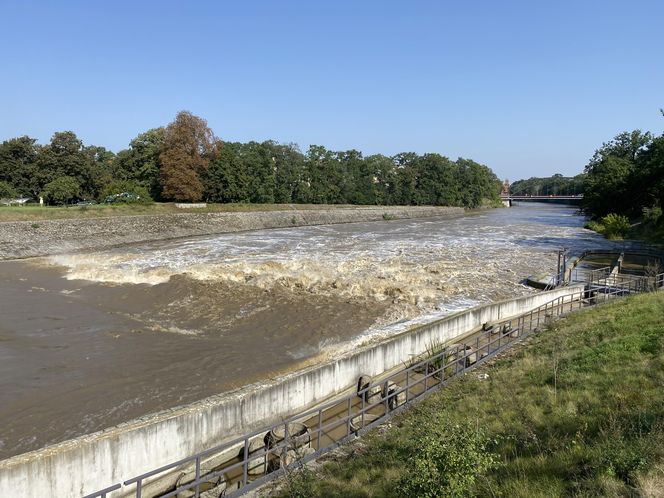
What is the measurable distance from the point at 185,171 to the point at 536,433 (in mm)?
63933

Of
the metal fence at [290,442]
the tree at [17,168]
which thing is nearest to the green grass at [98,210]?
the tree at [17,168]

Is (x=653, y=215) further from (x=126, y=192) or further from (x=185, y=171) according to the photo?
(x=126, y=192)

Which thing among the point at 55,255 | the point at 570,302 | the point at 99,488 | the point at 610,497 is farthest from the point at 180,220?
the point at 610,497

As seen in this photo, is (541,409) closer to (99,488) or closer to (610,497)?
(610,497)

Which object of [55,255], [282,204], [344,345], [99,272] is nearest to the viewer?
[344,345]

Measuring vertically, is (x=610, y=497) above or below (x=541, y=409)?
above

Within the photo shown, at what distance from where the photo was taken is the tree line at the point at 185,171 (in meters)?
64.4

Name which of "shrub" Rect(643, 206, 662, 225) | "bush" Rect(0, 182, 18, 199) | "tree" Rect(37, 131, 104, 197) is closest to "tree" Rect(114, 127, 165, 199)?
"tree" Rect(37, 131, 104, 197)

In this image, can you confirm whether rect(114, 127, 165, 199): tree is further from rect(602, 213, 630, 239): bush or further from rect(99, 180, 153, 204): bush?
rect(602, 213, 630, 239): bush

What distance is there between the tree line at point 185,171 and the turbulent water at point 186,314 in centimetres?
3177

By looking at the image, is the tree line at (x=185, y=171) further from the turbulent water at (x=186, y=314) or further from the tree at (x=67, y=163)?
the turbulent water at (x=186, y=314)

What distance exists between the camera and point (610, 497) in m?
4.45

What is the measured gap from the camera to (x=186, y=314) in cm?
1888

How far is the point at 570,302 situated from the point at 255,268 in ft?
56.5
